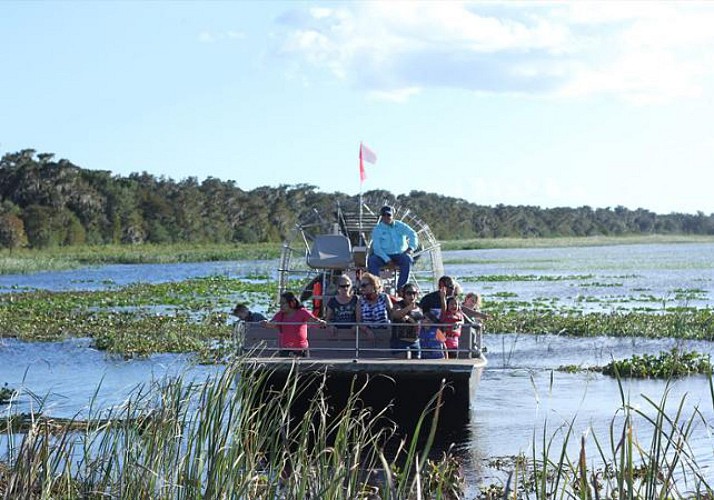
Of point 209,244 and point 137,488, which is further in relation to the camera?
point 209,244

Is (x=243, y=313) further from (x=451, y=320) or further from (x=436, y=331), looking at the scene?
(x=451, y=320)

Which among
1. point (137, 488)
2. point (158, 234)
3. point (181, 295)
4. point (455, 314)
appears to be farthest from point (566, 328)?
point (158, 234)

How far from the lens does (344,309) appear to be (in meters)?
14.0

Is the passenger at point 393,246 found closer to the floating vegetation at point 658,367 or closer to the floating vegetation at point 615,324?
the floating vegetation at point 658,367

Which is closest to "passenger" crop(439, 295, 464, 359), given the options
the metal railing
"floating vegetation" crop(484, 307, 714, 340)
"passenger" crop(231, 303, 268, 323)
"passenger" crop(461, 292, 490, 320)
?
the metal railing

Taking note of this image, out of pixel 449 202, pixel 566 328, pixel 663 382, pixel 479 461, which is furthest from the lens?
pixel 449 202

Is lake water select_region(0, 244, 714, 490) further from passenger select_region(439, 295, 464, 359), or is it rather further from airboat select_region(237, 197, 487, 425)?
passenger select_region(439, 295, 464, 359)

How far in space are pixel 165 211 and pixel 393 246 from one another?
87187 mm

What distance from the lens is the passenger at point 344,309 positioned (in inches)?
542

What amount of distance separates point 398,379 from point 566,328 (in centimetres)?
1513

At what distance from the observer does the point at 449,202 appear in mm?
139000

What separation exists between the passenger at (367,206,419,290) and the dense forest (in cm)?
4477

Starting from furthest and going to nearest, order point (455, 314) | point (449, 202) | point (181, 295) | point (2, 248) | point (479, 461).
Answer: point (449, 202) → point (2, 248) → point (181, 295) → point (455, 314) → point (479, 461)

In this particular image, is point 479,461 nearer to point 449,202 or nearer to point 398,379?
point 398,379
